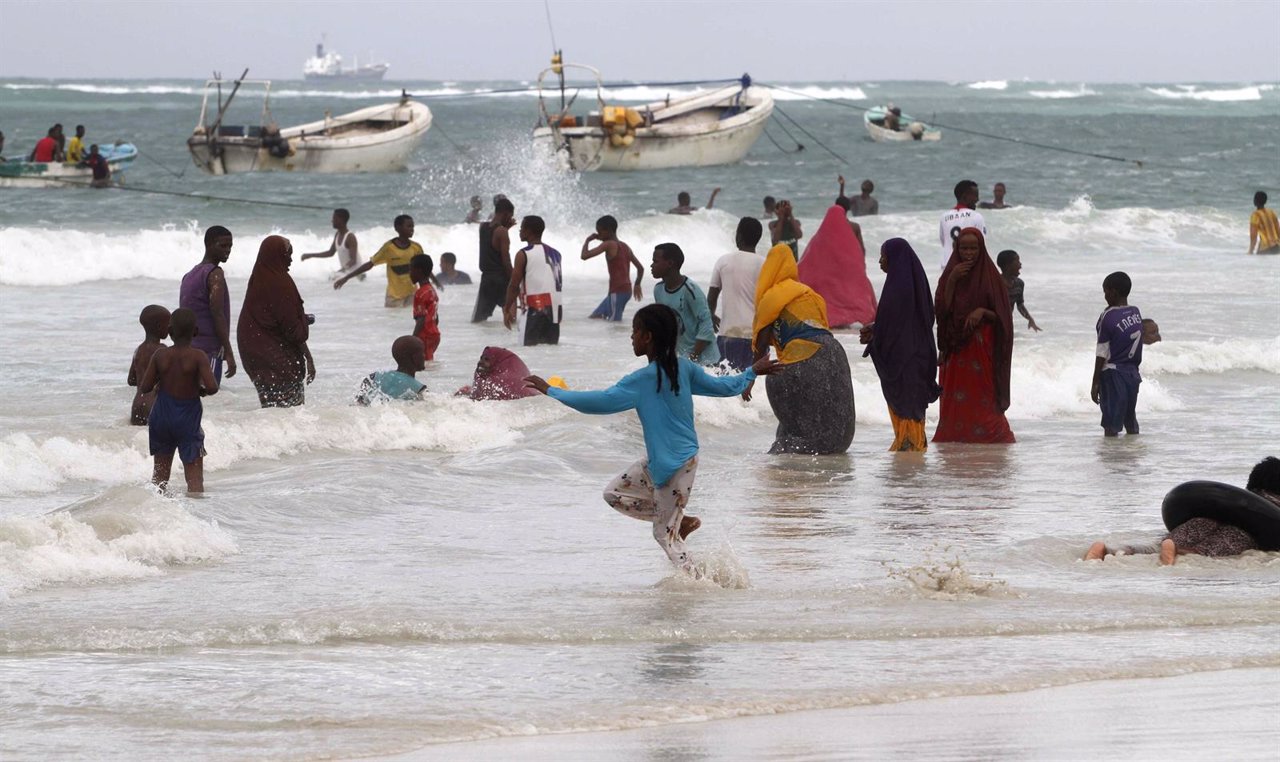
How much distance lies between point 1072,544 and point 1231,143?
55400 mm

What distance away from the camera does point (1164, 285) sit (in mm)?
21438

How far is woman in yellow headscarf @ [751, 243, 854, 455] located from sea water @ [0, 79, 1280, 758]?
0.26m

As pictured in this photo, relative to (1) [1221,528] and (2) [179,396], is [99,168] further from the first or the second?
(1) [1221,528]

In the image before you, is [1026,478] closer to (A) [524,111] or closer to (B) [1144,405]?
(B) [1144,405]

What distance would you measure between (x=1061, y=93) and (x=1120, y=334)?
14347 centimetres

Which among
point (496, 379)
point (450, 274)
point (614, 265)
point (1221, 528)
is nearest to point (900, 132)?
point (450, 274)

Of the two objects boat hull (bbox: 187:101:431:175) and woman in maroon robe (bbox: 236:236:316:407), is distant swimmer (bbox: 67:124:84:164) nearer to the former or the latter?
boat hull (bbox: 187:101:431:175)

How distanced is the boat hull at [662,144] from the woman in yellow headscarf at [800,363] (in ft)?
98.7

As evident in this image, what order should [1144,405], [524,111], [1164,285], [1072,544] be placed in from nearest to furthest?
[1072,544] → [1144,405] → [1164,285] → [524,111]

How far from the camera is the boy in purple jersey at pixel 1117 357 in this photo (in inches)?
396

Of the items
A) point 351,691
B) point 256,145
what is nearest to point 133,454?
point 351,691

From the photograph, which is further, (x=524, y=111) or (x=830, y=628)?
(x=524, y=111)

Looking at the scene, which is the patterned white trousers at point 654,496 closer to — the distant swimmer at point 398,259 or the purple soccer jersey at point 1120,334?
the purple soccer jersey at point 1120,334

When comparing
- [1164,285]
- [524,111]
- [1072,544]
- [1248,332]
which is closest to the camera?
[1072,544]
